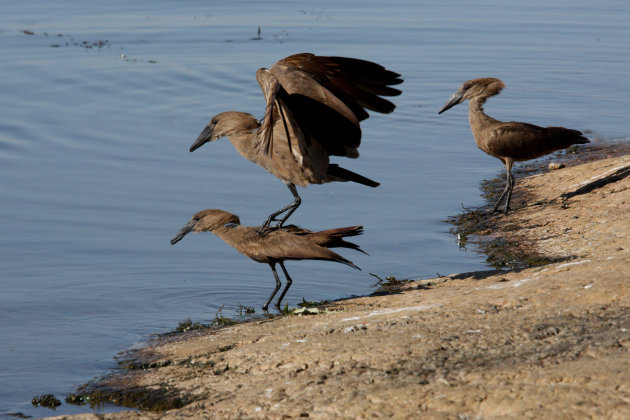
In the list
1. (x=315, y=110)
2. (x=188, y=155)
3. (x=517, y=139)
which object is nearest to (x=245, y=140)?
(x=315, y=110)

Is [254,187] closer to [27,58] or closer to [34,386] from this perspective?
[34,386]

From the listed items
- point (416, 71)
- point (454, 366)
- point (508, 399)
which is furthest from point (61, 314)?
point (416, 71)

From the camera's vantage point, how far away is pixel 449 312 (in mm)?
5508

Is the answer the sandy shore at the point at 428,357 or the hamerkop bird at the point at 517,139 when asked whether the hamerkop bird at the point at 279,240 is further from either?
the hamerkop bird at the point at 517,139

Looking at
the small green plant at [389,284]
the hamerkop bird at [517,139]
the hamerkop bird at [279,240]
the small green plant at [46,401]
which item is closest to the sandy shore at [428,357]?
the small green plant at [46,401]

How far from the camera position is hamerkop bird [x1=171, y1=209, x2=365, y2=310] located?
22.3ft

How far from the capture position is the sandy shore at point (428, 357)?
162 inches

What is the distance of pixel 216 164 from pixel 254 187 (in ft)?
4.35

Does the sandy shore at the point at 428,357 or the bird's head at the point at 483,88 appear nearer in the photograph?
the sandy shore at the point at 428,357

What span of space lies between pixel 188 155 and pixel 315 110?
5819 mm

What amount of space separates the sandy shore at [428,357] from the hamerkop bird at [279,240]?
461 mm

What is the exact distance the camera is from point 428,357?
Answer: 471 cm

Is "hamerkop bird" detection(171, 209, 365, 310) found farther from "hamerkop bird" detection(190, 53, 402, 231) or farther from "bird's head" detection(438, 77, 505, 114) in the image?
"bird's head" detection(438, 77, 505, 114)

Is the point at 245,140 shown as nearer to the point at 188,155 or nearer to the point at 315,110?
the point at 315,110
